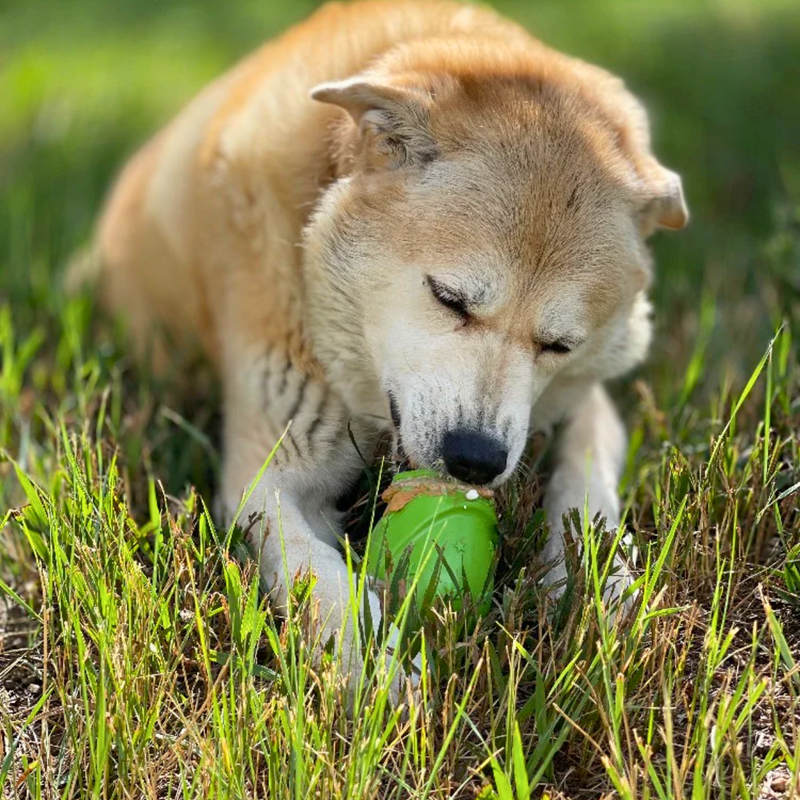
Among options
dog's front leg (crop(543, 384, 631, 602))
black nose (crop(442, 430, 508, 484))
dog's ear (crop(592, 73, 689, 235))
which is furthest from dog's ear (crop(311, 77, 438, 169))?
dog's front leg (crop(543, 384, 631, 602))

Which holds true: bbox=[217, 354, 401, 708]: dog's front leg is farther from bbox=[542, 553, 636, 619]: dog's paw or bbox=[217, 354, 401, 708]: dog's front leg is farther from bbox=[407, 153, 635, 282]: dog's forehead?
bbox=[407, 153, 635, 282]: dog's forehead

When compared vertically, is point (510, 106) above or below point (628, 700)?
above

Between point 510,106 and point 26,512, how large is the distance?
156 centimetres

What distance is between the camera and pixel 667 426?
132 inches

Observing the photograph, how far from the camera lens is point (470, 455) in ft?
8.33

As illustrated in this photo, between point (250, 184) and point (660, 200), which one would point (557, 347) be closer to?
point (660, 200)

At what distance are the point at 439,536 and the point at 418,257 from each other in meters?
0.72

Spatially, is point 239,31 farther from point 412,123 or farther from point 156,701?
point 156,701

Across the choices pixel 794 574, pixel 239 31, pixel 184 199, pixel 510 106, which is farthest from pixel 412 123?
pixel 239 31

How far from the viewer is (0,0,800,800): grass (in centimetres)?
204

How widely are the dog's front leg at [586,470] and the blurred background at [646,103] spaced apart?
27 centimetres

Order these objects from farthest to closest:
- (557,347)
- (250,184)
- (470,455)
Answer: (250,184) → (557,347) → (470,455)

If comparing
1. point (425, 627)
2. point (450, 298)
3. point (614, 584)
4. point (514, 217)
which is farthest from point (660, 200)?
point (425, 627)

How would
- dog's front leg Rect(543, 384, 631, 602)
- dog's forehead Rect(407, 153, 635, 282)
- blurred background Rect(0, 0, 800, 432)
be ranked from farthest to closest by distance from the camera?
blurred background Rect(0, 0, 800, 432) → dog's front leg Rect(543, 384, 631, 602) → dog's forehead Rect(407, 153, 635, 282)
